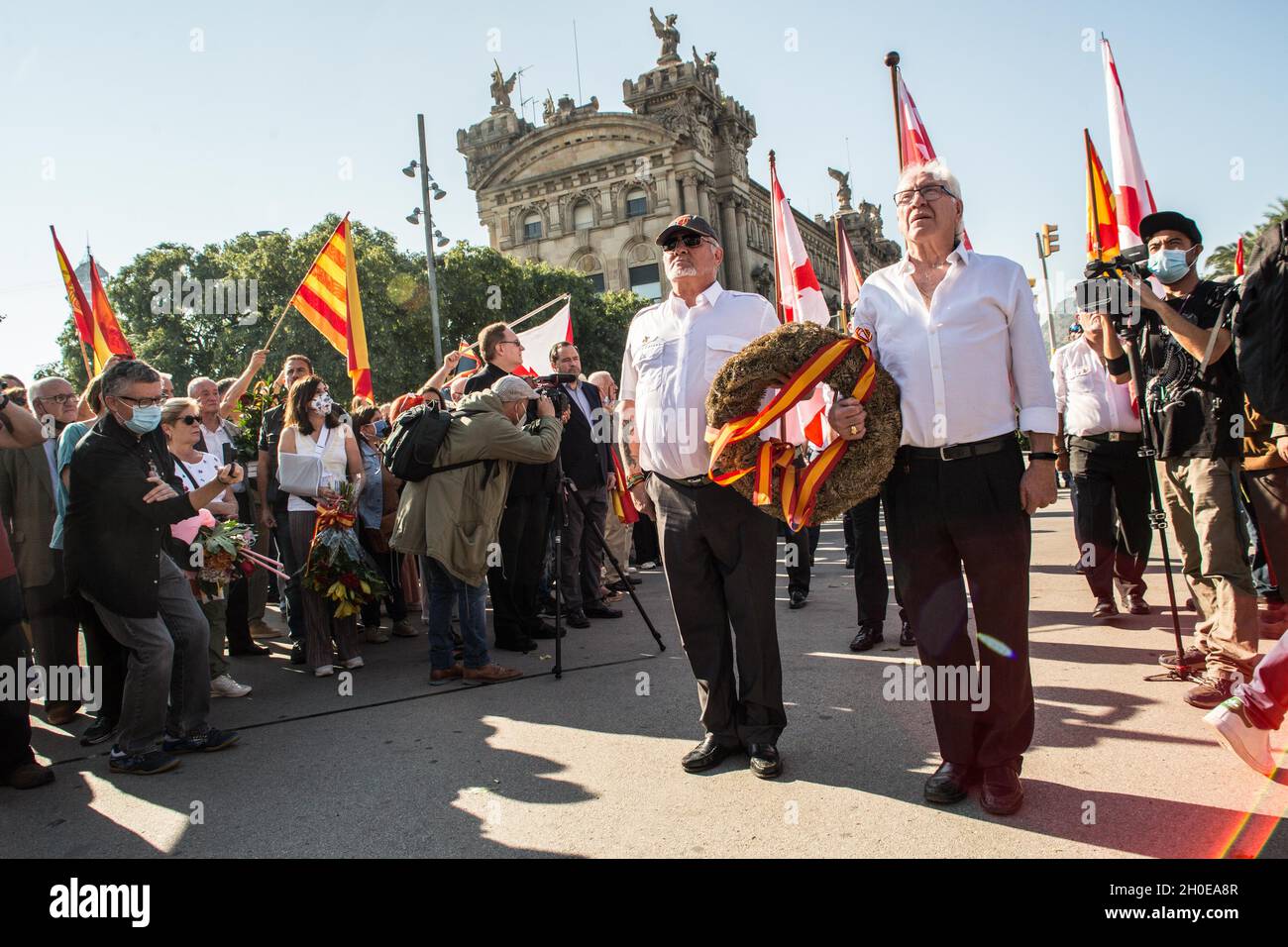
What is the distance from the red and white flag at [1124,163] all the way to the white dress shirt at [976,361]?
2.49 metres

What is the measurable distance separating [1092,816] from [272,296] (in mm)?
37530

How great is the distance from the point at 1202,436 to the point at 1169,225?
3.94 feet

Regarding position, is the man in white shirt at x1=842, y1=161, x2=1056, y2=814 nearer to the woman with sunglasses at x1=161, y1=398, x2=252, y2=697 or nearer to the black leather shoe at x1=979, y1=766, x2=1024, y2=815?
the black leather shoe at x1=979, y1=766, x2=1024, y2=815

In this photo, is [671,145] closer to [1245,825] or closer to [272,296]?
[272,296]

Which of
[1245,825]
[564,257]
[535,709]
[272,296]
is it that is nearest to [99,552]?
[535,709]

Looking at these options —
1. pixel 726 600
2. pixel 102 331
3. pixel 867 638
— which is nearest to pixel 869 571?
pixel 867 638

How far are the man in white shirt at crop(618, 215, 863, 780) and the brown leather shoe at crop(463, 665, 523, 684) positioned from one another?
7.22ft

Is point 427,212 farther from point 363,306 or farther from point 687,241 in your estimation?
point 687,241

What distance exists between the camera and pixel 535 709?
5.59 metres

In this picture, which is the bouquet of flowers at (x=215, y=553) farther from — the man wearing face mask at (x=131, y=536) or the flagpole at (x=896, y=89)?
the flagpole at (x=896, y=89)

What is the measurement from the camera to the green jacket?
250 inches

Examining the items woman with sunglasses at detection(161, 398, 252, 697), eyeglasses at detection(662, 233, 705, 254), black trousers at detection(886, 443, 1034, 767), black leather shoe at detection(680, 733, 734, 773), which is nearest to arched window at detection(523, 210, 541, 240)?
woman with sunglasses at detection(161, 398, 252, 697)

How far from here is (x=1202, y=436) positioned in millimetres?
4965

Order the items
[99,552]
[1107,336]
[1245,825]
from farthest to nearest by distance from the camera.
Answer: [1107,336], [99,552], [1245,825]
